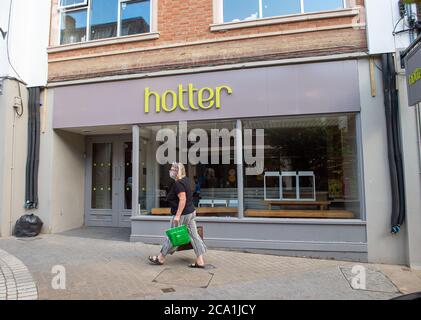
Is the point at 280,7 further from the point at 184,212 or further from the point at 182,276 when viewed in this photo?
the point at 182,276

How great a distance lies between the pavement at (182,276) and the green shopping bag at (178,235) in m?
0.48

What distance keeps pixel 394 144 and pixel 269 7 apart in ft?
12.9

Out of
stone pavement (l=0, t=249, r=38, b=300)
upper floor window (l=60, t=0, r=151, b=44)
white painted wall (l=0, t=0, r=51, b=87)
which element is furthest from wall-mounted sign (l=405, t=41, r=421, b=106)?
white painted wall (l=0, t=0, r=51, b=87)

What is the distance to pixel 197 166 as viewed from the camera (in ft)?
24.8

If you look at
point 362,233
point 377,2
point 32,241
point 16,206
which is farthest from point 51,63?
point 362,233

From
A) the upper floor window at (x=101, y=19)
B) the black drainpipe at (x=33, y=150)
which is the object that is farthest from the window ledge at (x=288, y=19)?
the black drainpipe at (x=33, y=150)

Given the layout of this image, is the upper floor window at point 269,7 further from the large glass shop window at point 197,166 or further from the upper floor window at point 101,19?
the large glass shop window at point 197,166

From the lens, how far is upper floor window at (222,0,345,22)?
6.88 meters

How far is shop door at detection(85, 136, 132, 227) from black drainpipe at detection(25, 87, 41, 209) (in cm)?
152
